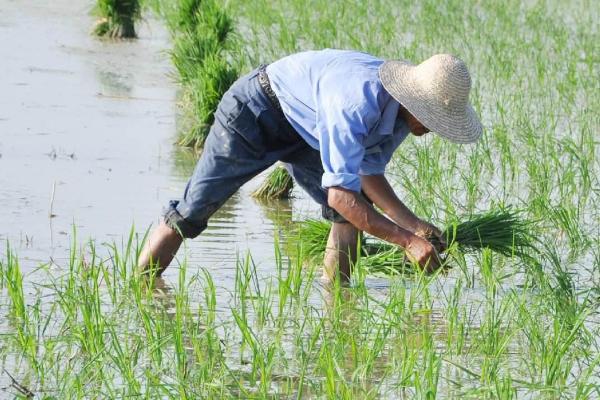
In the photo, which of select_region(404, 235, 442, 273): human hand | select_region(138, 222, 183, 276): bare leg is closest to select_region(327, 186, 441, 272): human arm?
select_region(404, 235, 442, 273): human hand

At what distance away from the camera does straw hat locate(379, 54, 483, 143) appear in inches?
155

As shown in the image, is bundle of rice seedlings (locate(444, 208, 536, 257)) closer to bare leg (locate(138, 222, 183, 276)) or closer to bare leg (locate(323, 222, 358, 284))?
bare leg (locate(323, 222, 358, 284))

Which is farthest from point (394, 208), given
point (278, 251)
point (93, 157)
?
point (93, 157)

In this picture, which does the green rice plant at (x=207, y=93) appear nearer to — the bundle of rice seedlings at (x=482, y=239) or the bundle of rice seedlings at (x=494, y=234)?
the bundle of rice seedlings at (x=482, y=239)

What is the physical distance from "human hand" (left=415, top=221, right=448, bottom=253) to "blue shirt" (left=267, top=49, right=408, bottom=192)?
22 cm

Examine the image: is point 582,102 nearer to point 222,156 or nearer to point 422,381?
point 222,156

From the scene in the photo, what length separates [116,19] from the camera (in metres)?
11.0

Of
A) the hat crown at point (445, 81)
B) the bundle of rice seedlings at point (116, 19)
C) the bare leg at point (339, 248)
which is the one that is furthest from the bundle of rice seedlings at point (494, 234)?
the bundle of rice seedlings at point (116, 19)

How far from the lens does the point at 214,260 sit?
5027 millimetres

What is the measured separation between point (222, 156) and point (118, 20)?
6738mm

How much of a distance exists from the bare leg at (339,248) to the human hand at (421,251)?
0.44 meters

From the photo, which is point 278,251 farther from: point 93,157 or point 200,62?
point 200,62

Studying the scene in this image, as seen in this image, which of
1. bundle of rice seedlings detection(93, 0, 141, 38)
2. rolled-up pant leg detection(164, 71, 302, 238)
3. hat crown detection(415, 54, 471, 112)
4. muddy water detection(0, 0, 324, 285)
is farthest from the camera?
bundle of rice seedlings detection(93, 0, 141, 38)

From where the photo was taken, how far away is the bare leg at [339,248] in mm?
4516
